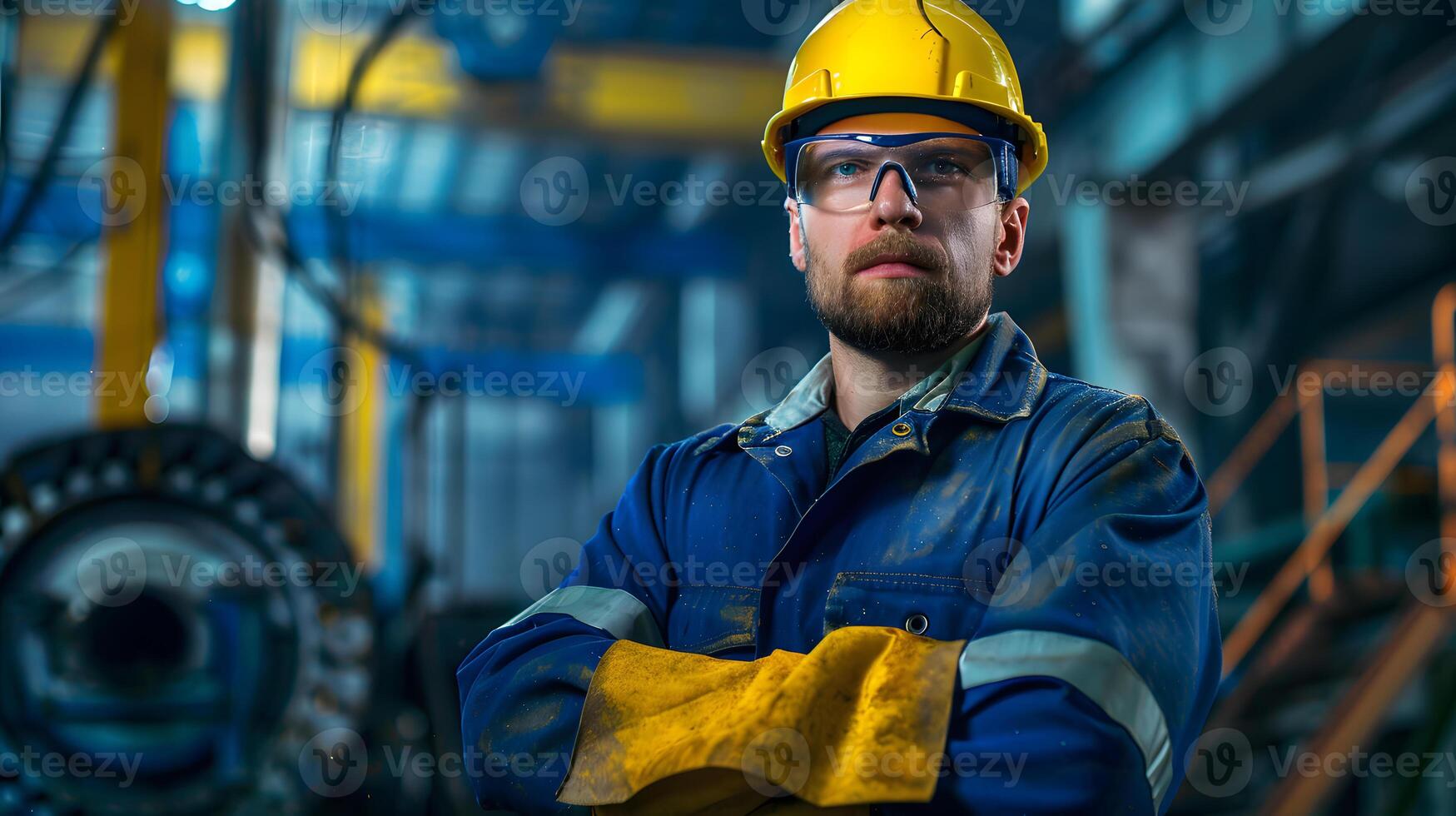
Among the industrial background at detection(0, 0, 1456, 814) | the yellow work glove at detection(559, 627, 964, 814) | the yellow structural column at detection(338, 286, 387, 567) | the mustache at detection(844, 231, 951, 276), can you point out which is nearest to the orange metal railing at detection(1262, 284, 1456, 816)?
the industrial background at detection(0, 0, 1456, 814)

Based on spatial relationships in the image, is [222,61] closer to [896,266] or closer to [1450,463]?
→ [896,266]

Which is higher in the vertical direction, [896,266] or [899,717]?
[896,266]

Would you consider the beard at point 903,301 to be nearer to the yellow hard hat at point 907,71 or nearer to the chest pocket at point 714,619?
the yellow hard hat at point 907,71

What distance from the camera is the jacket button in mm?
1508

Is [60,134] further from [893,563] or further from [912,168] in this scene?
[893,563]

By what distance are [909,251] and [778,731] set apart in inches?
27.5

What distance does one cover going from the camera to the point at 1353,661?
4.96 metres

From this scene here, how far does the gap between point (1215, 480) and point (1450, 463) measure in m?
1.86

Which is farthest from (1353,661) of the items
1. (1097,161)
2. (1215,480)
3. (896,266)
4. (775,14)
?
(775,14)

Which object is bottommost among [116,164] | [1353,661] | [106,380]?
[1353,661]

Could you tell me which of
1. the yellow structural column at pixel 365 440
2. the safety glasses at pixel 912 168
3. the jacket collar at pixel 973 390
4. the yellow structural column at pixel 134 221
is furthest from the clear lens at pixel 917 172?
the yellow structural column at pixel 365 440

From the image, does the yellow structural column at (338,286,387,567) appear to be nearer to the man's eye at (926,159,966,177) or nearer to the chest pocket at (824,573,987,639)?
the man's eye at (926,159,966,177)

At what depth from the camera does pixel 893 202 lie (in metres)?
1.64

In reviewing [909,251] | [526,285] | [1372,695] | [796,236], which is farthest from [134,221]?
[526,285]
